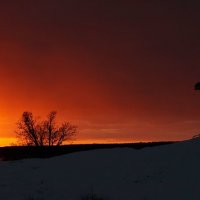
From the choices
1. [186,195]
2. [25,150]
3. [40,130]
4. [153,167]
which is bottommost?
[186,195]

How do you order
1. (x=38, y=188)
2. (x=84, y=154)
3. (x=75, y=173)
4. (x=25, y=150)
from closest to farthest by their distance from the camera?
(x=38, y=188) → (x=75, y=173) → (x=84, y=154) → (x=25, y=150)

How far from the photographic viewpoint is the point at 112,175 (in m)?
17.3

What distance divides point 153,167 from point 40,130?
33.2m

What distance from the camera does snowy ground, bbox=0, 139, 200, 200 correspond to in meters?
15.3

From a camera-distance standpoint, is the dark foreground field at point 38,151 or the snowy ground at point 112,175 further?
the dark foreground field at point 38,151

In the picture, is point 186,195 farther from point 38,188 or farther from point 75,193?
point 38,188

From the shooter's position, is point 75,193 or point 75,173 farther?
point 75,173

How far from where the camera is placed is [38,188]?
15984mm

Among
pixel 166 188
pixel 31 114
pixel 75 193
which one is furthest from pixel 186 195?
pixel 31 114

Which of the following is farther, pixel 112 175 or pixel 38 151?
pixel 38 151

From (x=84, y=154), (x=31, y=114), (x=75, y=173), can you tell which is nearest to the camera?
(x=75, y=173)

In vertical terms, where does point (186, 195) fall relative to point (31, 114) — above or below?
below

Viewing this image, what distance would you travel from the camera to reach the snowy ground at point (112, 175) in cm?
1534

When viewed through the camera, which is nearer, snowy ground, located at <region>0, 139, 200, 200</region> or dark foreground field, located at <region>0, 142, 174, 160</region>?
snowy ground, located at <region>0, 139, 200, 200</region>
